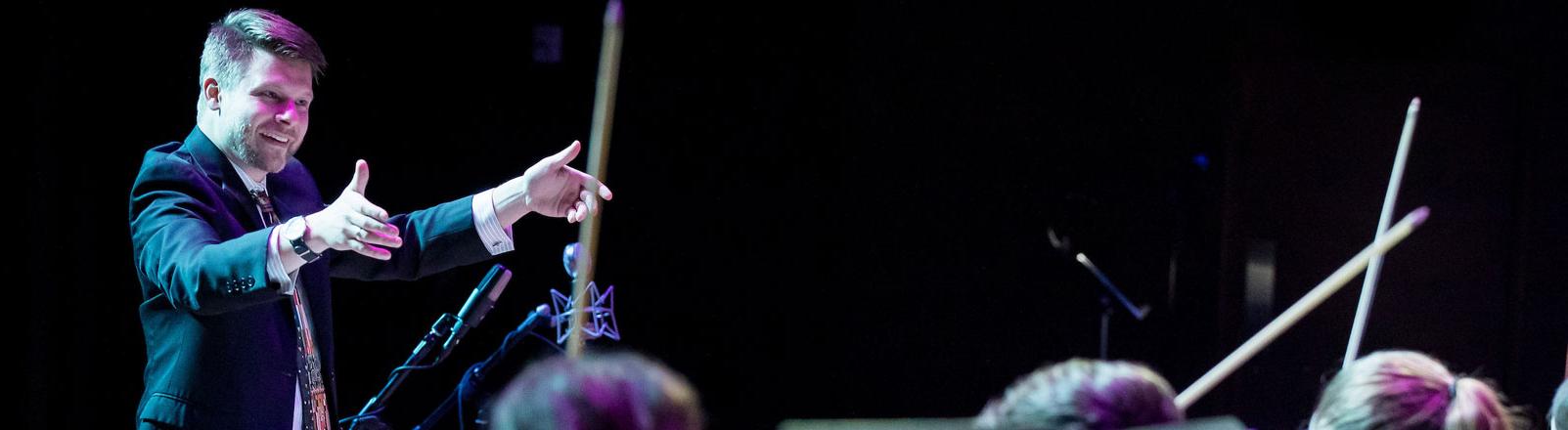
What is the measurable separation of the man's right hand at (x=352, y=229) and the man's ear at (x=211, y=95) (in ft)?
1.48

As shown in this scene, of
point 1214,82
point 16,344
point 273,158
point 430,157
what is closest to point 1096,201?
point 1214,82

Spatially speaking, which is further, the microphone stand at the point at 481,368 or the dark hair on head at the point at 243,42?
the microphone stand at the point at 481,368

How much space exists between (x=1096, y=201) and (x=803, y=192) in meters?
0.99

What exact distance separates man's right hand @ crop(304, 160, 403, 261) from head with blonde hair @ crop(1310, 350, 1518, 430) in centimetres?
123

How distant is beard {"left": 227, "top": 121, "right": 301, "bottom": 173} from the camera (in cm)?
198

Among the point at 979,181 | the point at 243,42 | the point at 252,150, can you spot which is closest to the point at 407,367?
the point at 252,150

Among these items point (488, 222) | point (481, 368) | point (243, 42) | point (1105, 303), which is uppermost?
point (243, 42)

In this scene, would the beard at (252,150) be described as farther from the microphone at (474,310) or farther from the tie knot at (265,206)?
the microphone at (474,310)

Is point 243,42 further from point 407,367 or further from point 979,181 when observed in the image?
point 979,181

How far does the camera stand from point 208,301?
5.61 ft

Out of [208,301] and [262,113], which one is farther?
[262,113]

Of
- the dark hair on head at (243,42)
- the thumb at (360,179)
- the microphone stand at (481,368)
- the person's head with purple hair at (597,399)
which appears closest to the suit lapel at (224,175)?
the dark hair on head at (243,42)

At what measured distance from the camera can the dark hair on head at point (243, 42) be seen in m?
2.01

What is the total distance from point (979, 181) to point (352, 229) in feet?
8.72
